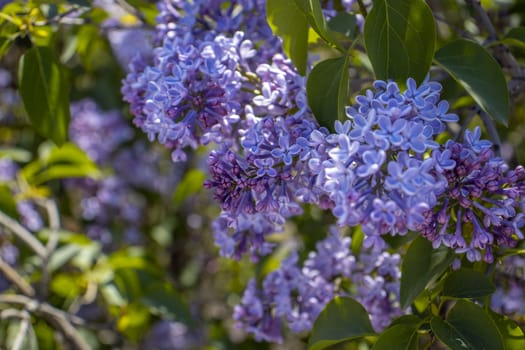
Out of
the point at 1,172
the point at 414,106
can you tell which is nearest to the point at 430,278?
the point at 414,106

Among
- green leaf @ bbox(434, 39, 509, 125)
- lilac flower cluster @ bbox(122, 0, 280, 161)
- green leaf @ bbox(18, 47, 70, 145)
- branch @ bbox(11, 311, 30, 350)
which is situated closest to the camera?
green leaf @ bbox(434, 39, 509, 125)

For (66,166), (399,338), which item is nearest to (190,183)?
(66,166)

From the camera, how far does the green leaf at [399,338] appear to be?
1.32 metres

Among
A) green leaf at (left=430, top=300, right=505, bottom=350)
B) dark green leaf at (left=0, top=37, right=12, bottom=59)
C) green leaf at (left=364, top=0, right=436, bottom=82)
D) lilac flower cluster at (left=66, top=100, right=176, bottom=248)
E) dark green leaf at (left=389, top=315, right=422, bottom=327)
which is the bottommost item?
lilac flower cluster at (left=66, top=100, right=176, bottom=248)

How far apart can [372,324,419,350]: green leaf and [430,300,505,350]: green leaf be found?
0.06 meters

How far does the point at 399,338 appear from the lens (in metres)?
1.34

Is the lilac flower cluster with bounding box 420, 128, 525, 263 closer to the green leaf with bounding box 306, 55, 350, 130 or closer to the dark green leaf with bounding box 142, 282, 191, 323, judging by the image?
the green leaf with bounding box 306, 55, 350, 130

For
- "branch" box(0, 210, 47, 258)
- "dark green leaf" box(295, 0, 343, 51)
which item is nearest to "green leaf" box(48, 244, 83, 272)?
"branch" box(0, 210, 47, 258)

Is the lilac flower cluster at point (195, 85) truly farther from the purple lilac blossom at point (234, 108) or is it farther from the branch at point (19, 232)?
the branch at point (19, 232)

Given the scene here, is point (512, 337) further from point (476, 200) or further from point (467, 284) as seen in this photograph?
point (476, 200)

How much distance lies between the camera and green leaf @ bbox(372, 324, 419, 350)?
4.33 ft

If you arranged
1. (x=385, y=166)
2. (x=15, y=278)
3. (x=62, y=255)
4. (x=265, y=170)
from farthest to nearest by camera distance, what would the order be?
(x=62, y=255) → (x=15, y=278) → (x=265, y=170) → (x=385, y=166)

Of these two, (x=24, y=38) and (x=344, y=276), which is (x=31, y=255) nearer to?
(x=24, y=38)

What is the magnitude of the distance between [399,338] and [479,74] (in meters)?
0.57
